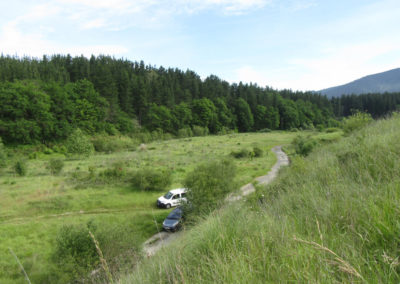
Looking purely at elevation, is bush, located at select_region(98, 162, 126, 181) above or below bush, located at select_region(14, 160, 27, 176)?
below

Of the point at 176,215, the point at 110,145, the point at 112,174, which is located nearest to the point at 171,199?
the point at 176,215

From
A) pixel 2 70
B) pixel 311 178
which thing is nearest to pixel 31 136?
pixel 2 70

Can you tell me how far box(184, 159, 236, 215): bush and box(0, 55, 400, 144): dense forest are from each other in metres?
56.6

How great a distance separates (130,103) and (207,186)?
78.7m

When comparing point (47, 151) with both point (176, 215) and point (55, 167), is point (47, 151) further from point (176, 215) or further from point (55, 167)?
point (176, 215)

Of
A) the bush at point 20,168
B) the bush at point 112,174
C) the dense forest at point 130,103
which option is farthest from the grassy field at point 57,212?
the dense forest at point 130,103

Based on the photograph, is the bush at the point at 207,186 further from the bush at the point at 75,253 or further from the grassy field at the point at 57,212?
the bush at the point at 75,253

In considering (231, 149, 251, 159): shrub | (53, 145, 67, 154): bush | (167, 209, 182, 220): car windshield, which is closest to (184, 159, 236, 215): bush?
(167, 209, 182, 220): car windshield

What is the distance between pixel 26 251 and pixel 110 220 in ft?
20.5

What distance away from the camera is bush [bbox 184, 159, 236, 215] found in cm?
→ 1964

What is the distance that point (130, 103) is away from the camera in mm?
91250

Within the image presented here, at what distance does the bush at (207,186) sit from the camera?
19.6 m

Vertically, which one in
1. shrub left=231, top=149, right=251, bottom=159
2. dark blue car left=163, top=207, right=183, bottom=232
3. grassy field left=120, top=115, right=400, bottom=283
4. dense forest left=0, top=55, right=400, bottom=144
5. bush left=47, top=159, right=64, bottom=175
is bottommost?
dark blue car left=163, top=207, right=183, bottom=232

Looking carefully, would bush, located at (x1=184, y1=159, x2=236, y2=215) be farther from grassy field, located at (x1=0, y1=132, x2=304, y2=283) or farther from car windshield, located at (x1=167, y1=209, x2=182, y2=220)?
grassy field, located at (x1=0, y1=132, x2=304, y2=283)
